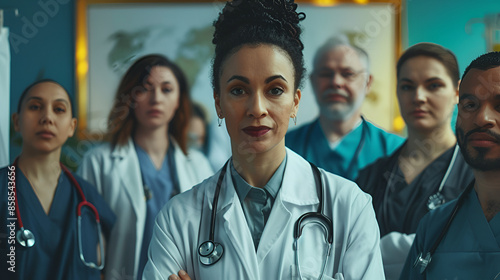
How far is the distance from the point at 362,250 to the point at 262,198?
288 mm

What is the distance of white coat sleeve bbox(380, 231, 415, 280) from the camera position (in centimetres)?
161

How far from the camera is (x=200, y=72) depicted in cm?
220

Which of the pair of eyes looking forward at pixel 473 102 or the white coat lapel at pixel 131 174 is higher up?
the pair of eyes looking forward at pixel 473 102

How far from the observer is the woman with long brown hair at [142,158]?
1.86 meters

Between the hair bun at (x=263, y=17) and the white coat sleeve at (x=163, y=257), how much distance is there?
21.0 inches

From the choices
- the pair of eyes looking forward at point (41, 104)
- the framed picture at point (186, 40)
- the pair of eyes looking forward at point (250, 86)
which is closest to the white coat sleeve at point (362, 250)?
the pair of eyes looking forward at point (250, 86)

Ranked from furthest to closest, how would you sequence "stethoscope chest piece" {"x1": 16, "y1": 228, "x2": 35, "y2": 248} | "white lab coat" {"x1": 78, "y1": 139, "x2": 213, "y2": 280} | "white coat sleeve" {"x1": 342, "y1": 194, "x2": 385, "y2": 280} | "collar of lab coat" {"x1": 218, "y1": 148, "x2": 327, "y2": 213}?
"white lab coat" {"x1": 78, "y1": 139, "x2": 213, "y2": 280}, "stethoscope chest piece" {"x1": 16, "y1": 228, "x2": 35, "y2": 248}, "collar of lab coat" {"x1": 218, "y1": 148, "x2": 327, "y2": 213}, "white coat sleeve" {"x1": 342, "y1": 194, "x2": 385, "y2": 280}

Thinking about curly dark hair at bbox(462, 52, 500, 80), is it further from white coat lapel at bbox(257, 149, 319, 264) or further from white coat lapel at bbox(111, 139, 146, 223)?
white coat lapel at bbox(111, 139, 146, 223)

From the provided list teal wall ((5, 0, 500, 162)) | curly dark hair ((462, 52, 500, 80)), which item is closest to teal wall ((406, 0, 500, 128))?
teal wall ((5, 0, 500, 162))

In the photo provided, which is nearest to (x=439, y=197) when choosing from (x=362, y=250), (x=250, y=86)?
(x=362, y=250)

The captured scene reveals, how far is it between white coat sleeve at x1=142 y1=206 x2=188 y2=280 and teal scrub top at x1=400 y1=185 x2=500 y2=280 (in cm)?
67

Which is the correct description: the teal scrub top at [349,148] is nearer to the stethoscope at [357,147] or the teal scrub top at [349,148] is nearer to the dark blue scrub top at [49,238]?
the stethoscope at [357,147]

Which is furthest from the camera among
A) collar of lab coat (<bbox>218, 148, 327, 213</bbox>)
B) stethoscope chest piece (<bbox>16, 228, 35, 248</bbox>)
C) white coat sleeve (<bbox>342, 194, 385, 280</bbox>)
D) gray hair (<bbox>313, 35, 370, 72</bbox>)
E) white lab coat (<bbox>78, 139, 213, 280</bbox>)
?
gray hair (<bbox>313, 35, 370, 72</bbox>)

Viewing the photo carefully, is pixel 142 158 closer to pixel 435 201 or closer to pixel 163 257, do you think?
pixel 163 257
